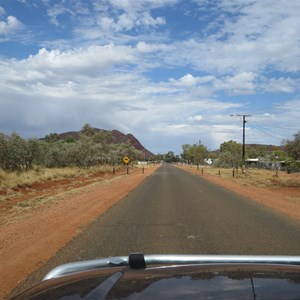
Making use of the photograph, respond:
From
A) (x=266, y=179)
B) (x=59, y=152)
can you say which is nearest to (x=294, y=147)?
(x=266, y=179)

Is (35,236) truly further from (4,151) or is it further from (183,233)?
(4,151)

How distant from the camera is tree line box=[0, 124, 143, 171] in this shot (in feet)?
131

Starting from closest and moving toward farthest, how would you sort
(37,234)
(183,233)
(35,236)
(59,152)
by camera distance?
(35,236) → (183,233) → (37,234) → (59,152)

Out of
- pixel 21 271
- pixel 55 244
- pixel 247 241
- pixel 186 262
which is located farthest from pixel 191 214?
pixel 186 262

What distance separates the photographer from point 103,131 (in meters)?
84.8

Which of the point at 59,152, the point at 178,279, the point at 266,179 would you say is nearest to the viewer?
the point at 178,279

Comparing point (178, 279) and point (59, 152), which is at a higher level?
point (59, 152)

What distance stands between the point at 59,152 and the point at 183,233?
53014 millimetres

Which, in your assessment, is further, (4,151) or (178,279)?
(4,151)

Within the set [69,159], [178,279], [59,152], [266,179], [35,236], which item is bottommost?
[35,236]

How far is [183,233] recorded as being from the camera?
10.8 m

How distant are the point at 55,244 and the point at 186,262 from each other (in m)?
6.79

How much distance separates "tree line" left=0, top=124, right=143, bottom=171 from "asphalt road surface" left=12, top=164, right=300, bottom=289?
25455 millimetres

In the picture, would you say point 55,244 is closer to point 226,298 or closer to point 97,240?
point 97,240
